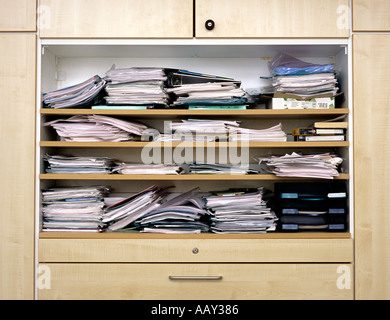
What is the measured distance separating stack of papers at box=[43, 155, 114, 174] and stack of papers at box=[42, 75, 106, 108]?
26 cm

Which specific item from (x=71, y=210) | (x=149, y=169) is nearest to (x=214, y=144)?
(x=149, y=169)

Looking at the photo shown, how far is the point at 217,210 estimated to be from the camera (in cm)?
186

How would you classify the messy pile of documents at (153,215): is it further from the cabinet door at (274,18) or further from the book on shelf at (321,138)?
the cabinet door at (274,18)

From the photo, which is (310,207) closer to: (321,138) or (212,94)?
(321,138)

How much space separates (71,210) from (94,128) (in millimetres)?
420

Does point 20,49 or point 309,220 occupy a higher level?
point 20,49

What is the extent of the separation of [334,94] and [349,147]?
27 cm

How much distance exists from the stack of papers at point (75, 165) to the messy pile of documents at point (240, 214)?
556mm

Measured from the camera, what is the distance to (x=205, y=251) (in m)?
1.77

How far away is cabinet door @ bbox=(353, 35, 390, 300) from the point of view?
5.76ft

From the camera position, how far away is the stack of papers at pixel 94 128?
1884 millimetres

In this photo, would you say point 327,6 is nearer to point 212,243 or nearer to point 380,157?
point 380,157
